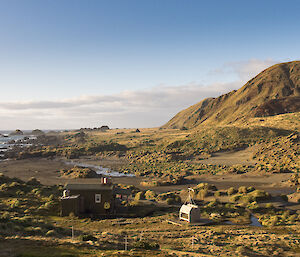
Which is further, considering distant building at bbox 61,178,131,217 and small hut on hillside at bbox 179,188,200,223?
distant building at bbox 61,178,131,217

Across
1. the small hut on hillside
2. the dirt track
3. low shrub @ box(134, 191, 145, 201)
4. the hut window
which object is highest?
the dirt track

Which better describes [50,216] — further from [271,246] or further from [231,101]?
[231,101]

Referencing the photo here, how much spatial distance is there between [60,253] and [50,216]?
20585mm

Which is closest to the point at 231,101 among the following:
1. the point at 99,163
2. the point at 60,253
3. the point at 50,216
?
the point at 99,163

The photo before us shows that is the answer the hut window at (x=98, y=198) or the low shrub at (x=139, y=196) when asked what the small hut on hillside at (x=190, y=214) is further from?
the low shrub at (x=139, y=196)

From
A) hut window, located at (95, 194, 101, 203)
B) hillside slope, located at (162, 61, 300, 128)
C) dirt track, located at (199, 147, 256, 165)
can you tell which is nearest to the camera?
hut window, located at (95, 194, 101, 203)

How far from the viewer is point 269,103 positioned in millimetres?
140625

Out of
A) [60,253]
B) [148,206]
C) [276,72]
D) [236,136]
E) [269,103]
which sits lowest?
[148,206]

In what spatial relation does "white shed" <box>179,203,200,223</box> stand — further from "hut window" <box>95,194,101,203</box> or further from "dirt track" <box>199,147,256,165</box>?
"dirt track" <box>199,147,256,165</box>

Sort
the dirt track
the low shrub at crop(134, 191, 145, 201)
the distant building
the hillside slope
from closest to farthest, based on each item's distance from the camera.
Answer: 1. the distant building
2. the low shrub at crop(134, 191, 145, 201)
3. the dirt track
4. the hillside slope

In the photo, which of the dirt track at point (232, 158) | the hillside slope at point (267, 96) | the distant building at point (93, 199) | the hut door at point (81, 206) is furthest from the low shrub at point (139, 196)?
the hillside slope at point (267, 96)

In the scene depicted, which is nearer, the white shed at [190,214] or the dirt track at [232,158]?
the white shed at [190,214]

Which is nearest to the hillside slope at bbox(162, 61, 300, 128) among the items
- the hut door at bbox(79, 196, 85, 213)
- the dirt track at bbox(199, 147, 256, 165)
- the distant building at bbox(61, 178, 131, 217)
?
the dirt track at bbox(199, 147, 256, 165)

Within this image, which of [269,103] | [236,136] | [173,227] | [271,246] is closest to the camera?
[271,246]
